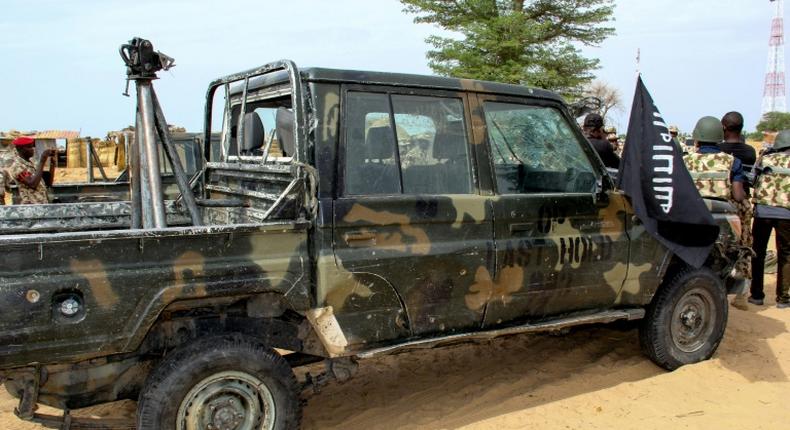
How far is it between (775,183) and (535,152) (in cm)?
334

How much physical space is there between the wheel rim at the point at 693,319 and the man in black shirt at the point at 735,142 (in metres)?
1.95

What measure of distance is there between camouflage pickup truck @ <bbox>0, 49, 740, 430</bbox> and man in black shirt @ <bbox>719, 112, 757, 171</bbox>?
2.17m

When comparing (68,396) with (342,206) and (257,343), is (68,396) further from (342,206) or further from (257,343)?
(342,206)

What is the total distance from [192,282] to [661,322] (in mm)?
3214

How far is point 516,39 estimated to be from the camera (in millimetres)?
17234

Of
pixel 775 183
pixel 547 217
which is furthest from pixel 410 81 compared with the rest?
pixel 775 183

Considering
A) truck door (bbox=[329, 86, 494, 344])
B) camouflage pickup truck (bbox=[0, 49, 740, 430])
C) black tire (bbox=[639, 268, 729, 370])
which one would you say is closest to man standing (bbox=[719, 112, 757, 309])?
black tire (bbox=[639, 268, 729, 370])

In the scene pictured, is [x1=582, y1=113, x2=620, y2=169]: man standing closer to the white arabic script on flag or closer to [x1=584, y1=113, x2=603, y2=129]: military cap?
[x1=584, y1=113, x2=603, y2=129]: military cap

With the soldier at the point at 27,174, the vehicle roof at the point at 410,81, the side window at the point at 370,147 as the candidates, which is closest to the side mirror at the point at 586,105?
the vehicle roof at the point at 410,81

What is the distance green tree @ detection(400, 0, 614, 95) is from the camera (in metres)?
17.3

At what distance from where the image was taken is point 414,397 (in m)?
4.42

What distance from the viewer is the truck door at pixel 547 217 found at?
12.9ft

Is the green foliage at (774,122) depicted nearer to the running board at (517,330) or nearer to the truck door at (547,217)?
the running board at (517,330)

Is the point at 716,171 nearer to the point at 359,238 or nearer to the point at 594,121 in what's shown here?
the point at 594,121
